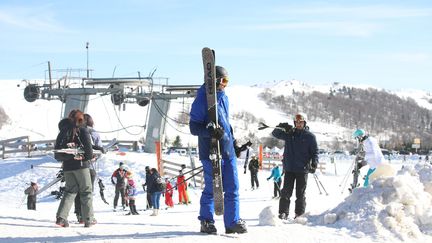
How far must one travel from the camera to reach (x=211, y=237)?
20.9ft

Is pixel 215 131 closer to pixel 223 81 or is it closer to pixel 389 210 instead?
pixel 223 81

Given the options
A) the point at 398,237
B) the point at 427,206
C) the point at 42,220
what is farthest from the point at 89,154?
the point at 427,206

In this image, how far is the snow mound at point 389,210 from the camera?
279 inches

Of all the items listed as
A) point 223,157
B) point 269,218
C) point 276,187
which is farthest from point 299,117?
point 276,187

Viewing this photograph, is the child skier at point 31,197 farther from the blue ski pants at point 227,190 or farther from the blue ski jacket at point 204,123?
the blue ski jacket at point 204,123

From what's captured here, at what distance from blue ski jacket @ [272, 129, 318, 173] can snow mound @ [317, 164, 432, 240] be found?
1.11 m

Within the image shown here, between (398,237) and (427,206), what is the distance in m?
0.90

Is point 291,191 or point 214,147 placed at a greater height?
point 214,147

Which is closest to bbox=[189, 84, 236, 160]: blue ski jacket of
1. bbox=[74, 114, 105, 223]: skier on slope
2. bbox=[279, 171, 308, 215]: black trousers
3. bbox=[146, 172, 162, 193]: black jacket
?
bbox=[279, 171, 308, 215]: black trousers

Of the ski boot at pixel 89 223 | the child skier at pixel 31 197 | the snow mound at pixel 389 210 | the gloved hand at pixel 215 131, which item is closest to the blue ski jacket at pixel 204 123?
the gloved hand at pixel 215 131

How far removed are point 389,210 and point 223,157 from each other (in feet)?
7.01

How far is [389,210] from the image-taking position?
282 inches

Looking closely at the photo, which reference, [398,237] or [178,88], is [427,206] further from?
[178,88]

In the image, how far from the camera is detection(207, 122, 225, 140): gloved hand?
632 cm
